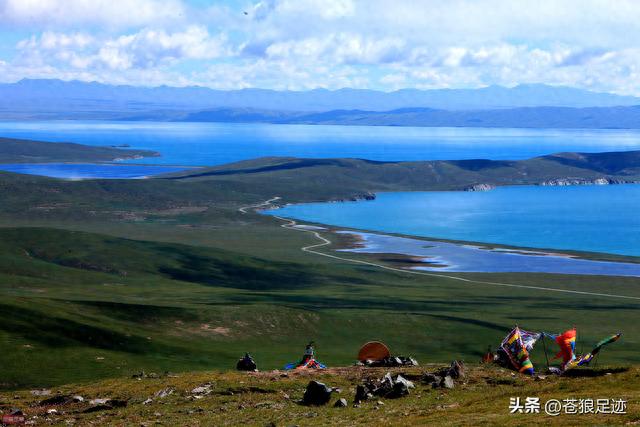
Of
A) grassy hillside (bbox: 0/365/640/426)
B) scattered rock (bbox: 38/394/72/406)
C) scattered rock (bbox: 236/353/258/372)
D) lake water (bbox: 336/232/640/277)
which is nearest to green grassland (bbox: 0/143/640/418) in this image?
scattered rock (bbox: 38/394/72/406)

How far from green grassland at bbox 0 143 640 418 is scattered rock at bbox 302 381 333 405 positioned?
51.7 feet

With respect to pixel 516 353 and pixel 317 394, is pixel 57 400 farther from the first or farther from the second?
pixel 516 353

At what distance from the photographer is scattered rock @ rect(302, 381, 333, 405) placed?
1305 inches

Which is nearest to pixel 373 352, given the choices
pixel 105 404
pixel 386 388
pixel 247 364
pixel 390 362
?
pixel 390 362

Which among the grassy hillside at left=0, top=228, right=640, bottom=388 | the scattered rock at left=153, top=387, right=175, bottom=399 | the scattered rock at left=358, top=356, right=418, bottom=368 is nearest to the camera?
the scattered rock at left=153, top=387, right=175, bottom=399

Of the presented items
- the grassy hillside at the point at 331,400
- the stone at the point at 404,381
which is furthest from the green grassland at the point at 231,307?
the stone at the point at 404,381

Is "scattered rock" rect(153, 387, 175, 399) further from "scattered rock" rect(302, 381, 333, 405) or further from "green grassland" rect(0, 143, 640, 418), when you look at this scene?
"green grassland" rect(0, 143, 640, 418)

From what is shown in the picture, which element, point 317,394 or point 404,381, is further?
point 404,381

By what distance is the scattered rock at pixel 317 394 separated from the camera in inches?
1305

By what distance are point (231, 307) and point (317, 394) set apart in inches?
1533

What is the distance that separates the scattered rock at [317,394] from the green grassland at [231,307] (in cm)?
1575

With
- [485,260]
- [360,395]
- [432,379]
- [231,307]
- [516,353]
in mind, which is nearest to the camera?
[360,395]

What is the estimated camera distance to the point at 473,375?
3653 cm

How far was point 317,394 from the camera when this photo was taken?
33.2 meters
